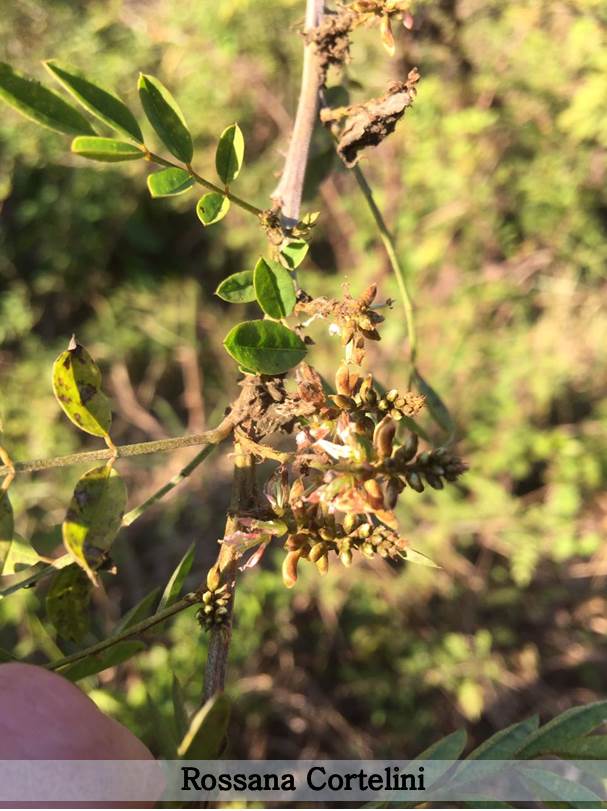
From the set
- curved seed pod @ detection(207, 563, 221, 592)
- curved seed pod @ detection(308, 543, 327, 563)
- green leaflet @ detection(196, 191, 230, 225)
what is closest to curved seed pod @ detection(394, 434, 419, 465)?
curved seed pod @ detection(308, 543, 327, 563)

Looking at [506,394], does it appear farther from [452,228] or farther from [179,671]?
Result: [179,671]

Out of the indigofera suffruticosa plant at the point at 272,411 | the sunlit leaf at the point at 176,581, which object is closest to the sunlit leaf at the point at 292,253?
the indigofera suffruticosa plant at the point at 272,411

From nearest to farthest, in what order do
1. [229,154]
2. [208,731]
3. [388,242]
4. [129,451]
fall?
[208,731] < [129,451] < [229,154] < [388,242]

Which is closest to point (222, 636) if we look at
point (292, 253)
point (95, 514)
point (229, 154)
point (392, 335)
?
point (95, 514)

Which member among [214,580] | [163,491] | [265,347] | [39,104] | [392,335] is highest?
[392,335]

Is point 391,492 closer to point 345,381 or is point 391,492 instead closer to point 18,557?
point 345,381

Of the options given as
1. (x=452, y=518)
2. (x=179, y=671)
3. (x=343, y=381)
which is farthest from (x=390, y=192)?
(x=343, y=381)

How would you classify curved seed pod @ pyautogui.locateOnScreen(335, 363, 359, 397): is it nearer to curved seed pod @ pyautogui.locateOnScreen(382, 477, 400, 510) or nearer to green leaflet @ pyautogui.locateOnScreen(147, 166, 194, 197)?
curved seed pod @ pyautogui.locateOnScreen(382, 477, 400, 510)
